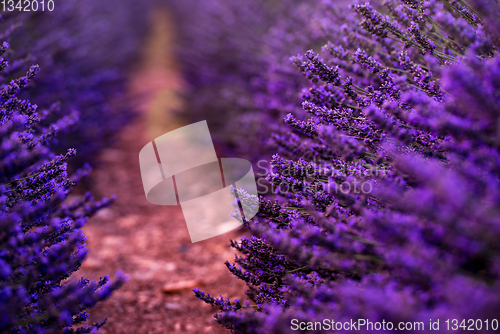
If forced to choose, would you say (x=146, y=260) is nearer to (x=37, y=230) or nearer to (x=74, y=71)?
(x=37, y=230)

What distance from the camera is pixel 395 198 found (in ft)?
3.33

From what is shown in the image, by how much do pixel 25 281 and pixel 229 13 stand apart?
585cm

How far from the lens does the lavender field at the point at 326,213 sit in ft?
2.97

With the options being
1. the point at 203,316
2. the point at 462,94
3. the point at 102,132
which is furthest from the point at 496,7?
the point at 102,132

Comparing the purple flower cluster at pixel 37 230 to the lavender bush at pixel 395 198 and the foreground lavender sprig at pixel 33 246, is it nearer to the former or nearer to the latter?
the foreground lavender sprig at pixel 33 246

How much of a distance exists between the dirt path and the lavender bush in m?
0.83

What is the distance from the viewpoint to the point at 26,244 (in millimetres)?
1211
